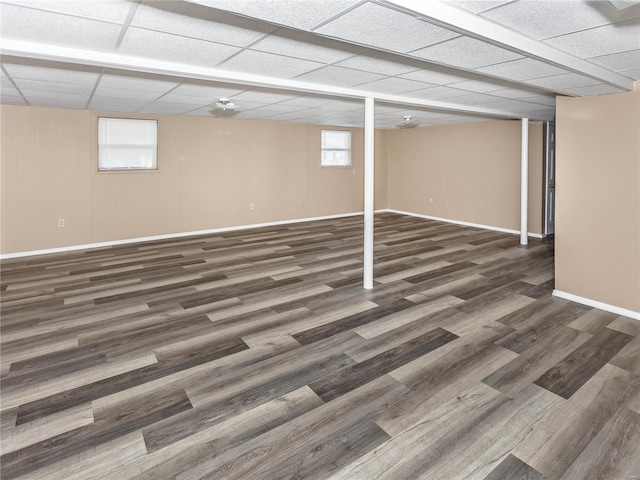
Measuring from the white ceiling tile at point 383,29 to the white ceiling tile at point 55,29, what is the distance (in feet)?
4.67

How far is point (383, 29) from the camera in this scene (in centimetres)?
223

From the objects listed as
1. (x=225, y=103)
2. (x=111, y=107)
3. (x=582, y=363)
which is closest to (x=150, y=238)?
(x=111, y=107)

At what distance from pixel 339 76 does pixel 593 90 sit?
2469mm

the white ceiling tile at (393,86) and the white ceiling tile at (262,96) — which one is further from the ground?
the white ceiling tile at (262,96)

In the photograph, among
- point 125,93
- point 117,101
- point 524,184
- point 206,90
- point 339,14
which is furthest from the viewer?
point 524,184

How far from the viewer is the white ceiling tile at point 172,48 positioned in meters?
2.57

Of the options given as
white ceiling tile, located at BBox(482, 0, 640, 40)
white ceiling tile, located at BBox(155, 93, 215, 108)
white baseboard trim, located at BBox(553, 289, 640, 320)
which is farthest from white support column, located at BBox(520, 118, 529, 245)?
white ceiling tile, located at BBox(155, 93, 215, 108)

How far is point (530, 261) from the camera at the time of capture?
5660mm

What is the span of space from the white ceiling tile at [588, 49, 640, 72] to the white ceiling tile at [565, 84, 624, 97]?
0.38m

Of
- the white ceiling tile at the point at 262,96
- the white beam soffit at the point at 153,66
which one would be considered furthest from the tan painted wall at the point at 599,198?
the white ceiling tile at the point at 262,96

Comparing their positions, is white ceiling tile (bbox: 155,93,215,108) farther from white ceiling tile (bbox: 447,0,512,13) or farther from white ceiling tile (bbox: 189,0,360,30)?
white ceiling tile (bbox: 447,0,512,13)

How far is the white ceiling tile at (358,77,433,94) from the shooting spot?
383cm

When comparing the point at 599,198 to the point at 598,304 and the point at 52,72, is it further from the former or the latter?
the point at 52,72

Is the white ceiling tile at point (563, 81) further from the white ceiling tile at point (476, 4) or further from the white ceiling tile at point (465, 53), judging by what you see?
the white ceiling tile at point (476, 4)
